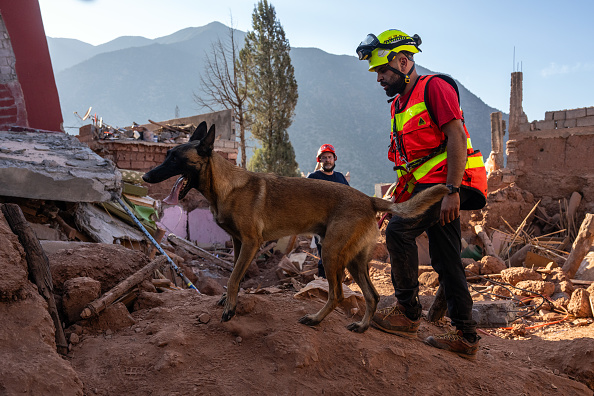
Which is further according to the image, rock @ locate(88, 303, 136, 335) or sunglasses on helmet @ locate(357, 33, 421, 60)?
sunglasses on helmet @ locate(357, 33, 421, 60)

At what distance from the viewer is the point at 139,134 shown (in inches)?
481

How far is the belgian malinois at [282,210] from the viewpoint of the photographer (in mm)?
3369

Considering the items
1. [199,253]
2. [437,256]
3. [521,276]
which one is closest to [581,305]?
[521,276]

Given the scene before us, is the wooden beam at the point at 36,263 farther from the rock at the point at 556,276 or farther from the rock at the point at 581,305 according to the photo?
the rock at the point at 556,276

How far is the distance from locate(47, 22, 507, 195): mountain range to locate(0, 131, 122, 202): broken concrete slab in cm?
3302

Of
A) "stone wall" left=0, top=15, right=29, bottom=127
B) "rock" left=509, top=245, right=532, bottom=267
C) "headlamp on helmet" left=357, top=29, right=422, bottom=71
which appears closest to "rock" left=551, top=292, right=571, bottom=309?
"rock" left=509, top=245, right=532, bottom=267

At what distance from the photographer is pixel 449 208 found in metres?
3.17

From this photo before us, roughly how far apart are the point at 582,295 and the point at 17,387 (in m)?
7.30

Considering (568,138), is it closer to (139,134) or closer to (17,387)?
(139,134)

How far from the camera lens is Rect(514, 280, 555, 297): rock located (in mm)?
7395

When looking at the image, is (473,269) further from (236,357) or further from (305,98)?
(305,98)

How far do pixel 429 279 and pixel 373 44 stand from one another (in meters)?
5.92

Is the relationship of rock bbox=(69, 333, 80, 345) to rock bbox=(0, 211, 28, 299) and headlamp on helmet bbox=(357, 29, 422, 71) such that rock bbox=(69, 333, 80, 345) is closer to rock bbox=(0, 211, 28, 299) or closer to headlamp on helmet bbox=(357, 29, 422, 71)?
rock bbox=(0, 211, 28, 299)

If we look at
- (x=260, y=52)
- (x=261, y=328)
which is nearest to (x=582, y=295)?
(x=261, y=328)
